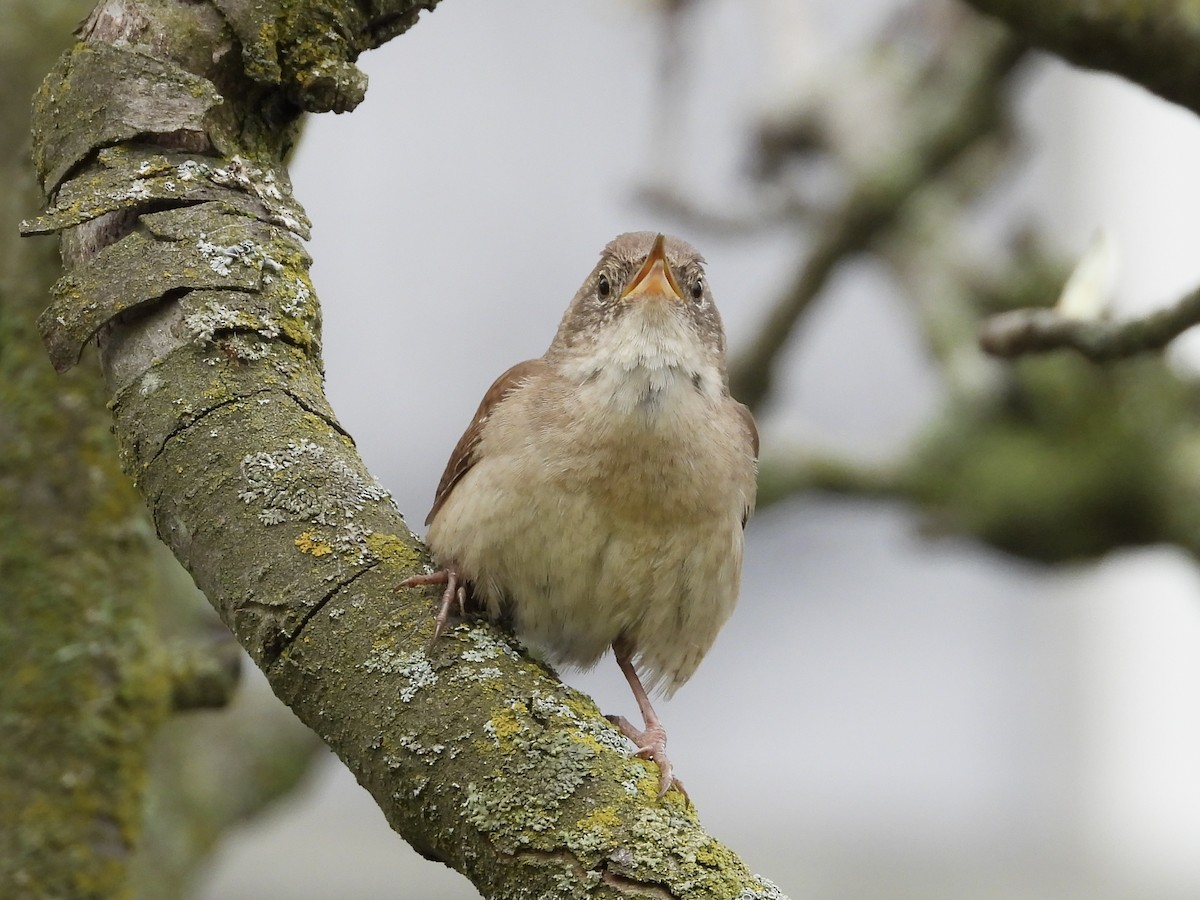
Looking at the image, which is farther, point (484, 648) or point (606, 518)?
point (606, 518)

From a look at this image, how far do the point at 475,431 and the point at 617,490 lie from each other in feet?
1.43

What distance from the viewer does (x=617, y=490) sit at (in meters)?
2.92

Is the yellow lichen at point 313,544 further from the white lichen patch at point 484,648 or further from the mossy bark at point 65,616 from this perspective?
the mossy bark at point 65,616

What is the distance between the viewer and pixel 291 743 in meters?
4.05

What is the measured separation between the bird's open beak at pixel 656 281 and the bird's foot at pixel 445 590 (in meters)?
0.99

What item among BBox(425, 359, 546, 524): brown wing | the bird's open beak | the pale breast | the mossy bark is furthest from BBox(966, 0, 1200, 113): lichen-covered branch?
the mossy bark

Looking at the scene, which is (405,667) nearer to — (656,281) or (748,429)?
(656,281)

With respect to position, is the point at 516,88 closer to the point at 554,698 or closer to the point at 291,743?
the point at 291,743

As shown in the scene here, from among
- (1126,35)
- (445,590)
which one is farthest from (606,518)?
(1126,35)

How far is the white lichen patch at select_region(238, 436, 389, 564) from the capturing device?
202 cm

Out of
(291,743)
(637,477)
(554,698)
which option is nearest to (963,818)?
(291,743)

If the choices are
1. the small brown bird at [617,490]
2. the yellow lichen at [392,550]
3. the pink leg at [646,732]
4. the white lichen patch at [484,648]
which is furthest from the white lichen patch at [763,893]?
the small brown bird at [617,490]

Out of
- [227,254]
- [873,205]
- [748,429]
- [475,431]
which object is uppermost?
[873,205]

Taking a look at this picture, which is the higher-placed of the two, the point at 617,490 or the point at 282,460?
the point at 617,490
